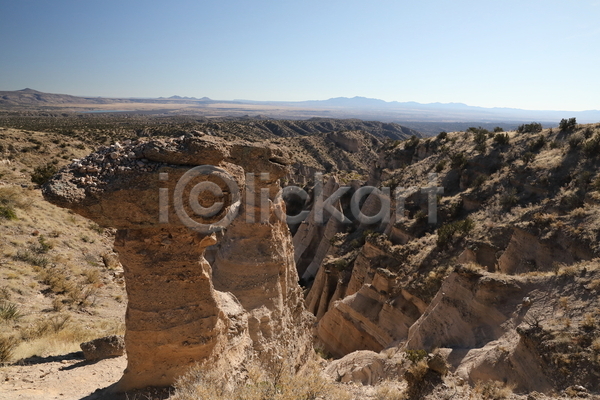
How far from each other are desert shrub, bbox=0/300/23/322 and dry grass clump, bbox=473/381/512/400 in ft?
38.8

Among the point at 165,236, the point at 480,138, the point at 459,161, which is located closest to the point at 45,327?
the point at 165,236

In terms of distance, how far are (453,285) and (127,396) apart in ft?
26.0

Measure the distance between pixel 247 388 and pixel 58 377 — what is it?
4.38 metres

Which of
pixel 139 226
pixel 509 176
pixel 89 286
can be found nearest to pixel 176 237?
pixel 139 226

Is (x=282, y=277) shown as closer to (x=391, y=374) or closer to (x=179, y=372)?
(x=391, y=374)

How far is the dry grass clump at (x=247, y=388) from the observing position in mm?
4578


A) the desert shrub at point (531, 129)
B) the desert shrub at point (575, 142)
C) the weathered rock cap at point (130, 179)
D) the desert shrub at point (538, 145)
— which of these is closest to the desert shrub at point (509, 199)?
the desert shrub at point (575, 142)

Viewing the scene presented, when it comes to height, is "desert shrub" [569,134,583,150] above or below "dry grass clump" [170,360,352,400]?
above

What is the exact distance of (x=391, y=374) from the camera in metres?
8.51

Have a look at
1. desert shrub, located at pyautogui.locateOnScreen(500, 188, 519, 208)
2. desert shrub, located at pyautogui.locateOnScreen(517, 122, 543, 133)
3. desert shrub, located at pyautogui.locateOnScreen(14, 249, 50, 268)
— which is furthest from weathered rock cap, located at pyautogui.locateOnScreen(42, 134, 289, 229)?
desert shrub, located at pyautogui.locateOnScreen(517, 122, 543, 133)

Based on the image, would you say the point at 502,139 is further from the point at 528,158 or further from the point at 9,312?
the point at 9,312

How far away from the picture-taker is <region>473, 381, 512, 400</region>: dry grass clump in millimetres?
5952

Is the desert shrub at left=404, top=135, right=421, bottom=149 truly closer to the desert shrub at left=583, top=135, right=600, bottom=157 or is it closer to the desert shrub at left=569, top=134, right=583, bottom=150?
the desert shrub at left=569, top=134, right=583, bottom=150

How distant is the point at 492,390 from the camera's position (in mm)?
6125
